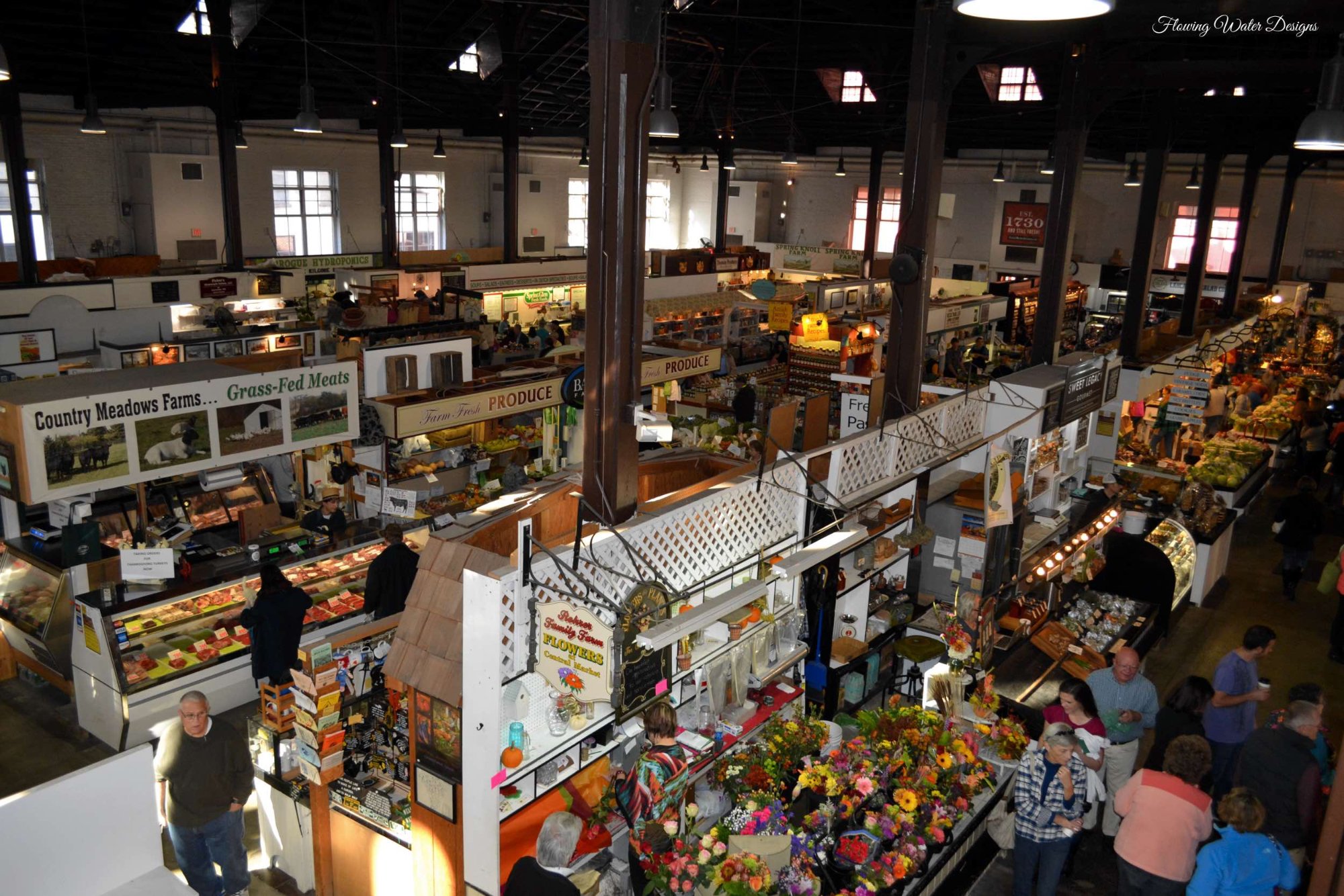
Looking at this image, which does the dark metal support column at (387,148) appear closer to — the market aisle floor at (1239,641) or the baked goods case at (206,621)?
the baked goods case at (206,621)

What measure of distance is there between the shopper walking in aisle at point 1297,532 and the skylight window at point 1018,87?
13263mm

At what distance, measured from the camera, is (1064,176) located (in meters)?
9.98

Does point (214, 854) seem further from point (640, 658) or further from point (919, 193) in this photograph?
point (919, 193)

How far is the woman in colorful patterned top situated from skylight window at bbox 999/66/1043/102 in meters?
20.0

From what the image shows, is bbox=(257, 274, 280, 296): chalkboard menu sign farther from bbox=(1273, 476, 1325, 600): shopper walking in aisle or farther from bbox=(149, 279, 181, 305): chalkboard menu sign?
bbox=(1273, 476, 1325, 600): shopper walking in aisle

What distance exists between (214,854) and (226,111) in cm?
1553

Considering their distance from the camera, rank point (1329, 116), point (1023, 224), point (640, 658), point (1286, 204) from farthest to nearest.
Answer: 1. point (1023, 224)
2. point (1286, 204)
3. point (1329, 116)
4. point (640, 658)

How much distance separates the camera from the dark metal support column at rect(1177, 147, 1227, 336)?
1747 centimetres

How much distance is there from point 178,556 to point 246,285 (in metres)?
10.8

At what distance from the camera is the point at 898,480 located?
8258 mm

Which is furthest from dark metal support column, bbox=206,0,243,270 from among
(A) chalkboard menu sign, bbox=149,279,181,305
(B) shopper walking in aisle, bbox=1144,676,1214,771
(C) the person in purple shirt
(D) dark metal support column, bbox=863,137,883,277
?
(C) the person in purple shirt

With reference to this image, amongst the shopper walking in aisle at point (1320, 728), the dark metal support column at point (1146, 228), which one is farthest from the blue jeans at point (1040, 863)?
the dark metal support column at point (1146, 228)

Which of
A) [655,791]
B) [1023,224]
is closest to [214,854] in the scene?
[655,791]

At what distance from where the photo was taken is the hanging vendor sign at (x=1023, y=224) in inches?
1150
